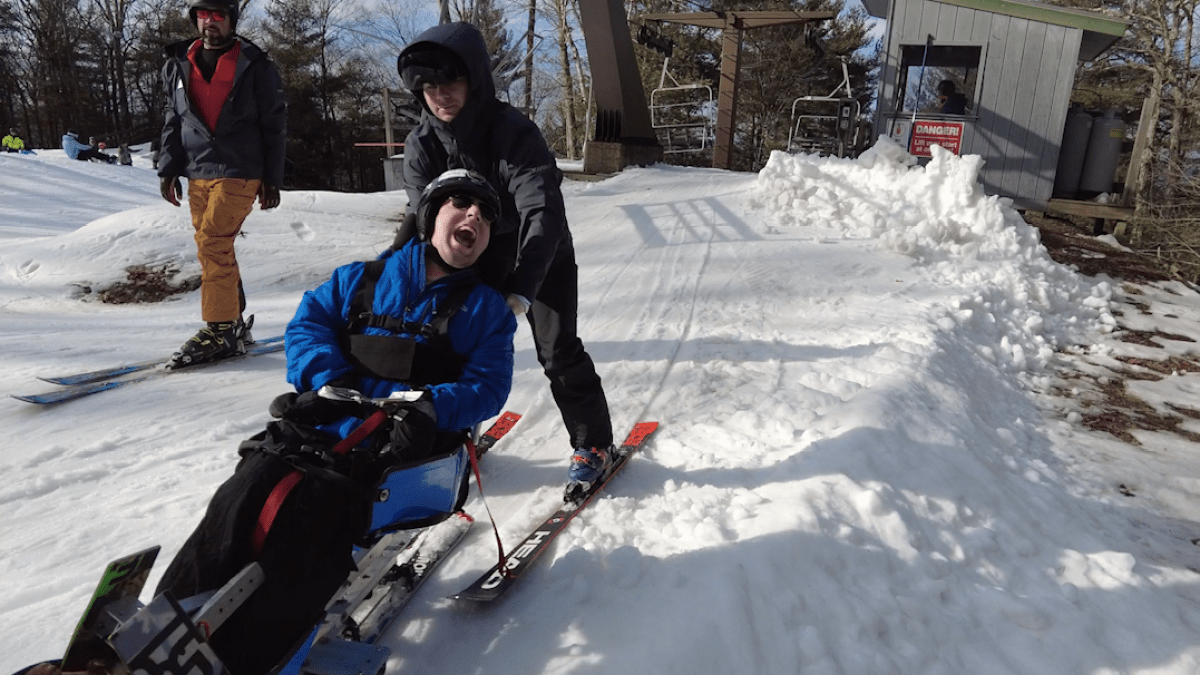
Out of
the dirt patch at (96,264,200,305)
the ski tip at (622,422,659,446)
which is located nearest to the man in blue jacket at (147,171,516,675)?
the ski tip at (622,422,659,446)

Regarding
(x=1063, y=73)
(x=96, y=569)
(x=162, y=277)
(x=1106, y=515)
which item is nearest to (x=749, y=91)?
(x=1063, y=73)

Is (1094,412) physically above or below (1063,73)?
below

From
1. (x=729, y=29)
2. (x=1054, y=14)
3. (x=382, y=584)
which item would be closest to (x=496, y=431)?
(x=382, y=584)

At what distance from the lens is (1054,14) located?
424 inches

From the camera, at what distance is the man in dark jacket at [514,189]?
2.38 meters

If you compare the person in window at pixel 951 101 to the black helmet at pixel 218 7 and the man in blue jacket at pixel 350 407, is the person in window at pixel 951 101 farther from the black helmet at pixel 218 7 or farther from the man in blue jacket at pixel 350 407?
the man in blue jacket at pixel 350 407

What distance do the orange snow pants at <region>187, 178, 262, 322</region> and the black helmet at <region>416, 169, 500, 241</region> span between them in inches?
101

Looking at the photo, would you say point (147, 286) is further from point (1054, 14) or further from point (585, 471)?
point (1054, 14)

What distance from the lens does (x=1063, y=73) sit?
1096cm

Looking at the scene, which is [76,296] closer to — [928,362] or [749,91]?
[928,362]

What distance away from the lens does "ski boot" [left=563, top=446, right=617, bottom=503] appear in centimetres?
284

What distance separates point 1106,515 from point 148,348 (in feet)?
18.4

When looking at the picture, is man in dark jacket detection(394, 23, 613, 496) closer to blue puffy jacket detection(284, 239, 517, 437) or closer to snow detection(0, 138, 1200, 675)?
blue puffy jacket detection(284, 239, 517, 437)

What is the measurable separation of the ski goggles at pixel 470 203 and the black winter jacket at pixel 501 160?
0.81ft
